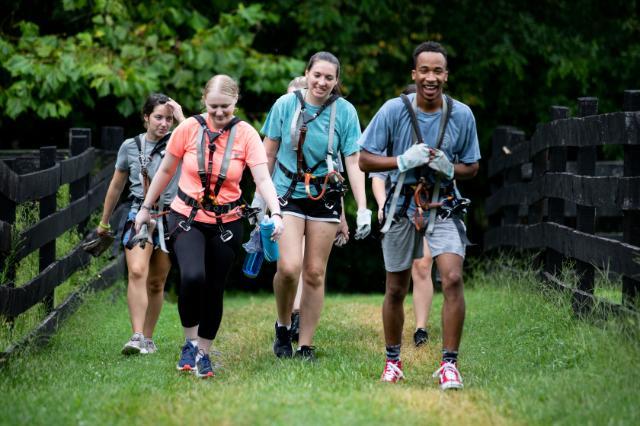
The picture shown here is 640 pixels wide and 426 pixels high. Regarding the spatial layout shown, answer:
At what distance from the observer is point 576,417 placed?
17.8 ft

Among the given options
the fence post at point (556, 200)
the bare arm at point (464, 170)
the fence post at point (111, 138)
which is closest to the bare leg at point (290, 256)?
the bare arm at point (464, 170)

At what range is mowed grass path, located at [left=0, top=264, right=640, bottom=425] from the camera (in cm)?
551

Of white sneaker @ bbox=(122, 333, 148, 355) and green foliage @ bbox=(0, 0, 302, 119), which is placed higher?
green foliage @ bbox=(0, 0, 302, 119)

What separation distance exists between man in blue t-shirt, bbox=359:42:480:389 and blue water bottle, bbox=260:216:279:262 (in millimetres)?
693

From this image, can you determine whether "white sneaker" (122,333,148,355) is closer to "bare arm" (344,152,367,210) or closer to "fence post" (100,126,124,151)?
"bare arm" (344,152,367,210)

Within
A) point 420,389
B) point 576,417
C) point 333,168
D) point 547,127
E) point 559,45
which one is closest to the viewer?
point 576,417

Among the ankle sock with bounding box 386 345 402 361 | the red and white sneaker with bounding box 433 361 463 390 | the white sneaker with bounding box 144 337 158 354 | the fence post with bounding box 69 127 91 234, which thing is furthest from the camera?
the fence post with bounding box 69 127 91 234

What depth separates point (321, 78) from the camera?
7.85 metres

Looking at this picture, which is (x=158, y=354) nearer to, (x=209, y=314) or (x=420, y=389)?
(x=209, y=314)

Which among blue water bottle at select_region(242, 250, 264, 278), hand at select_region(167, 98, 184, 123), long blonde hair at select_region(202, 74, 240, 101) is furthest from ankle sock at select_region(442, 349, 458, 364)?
hand at select_region(167, 98, 184, 123)

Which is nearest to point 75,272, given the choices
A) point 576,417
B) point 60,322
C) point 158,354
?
point 60,322

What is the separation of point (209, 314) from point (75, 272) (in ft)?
12.3

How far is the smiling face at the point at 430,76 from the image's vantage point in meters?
6.58

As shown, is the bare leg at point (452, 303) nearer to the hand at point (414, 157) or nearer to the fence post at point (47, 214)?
the hand at point (414, 157)
